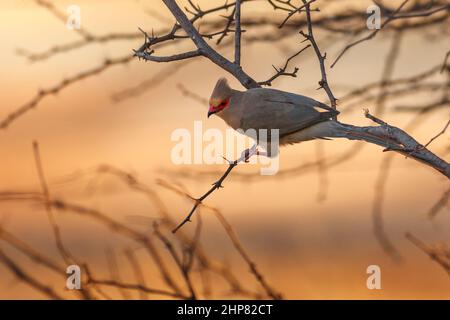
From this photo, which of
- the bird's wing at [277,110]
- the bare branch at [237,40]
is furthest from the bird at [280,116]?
the bare branch at [237,40]

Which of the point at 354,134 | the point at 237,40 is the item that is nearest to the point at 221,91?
the point at 237,40

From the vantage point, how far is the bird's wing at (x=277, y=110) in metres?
3.74

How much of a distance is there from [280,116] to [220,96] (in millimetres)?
457

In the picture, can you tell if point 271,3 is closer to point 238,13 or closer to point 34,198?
point 238,13

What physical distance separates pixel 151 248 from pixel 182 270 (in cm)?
16

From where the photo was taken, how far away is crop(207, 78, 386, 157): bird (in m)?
3.62

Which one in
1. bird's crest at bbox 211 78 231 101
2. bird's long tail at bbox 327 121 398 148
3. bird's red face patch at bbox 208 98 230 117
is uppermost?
bird's crest at bbox 211 78 231 101

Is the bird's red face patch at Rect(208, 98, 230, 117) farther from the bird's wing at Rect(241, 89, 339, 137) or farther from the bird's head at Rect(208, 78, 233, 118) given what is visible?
the bird's wing at Rect(241, 89, 339, 137)

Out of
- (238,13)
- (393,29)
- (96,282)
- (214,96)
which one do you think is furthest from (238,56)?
(96,282)

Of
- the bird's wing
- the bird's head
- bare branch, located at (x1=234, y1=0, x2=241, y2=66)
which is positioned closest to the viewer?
bare branch, located at (x1=234, y1=0, x2=241, y2=66)

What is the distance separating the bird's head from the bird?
1 centimetres

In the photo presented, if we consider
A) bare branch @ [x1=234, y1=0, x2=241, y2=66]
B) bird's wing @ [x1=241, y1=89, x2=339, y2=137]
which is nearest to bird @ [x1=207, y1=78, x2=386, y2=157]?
bird's wing @ [x1=241, y1=89, x2=339, y2=137]

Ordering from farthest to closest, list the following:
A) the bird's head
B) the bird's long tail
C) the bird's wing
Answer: the bird's head
the bird's wing
the bird's long tail

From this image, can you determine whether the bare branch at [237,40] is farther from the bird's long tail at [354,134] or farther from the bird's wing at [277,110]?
the bird's long tail at [354,134]
